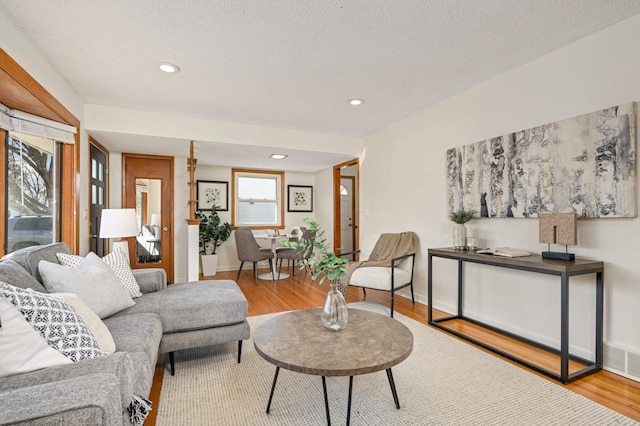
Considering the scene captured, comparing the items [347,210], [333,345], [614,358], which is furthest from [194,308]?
[347,210]

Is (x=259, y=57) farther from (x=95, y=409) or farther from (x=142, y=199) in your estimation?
(x=142, y=199)

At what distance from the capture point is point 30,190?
2711 millimetres

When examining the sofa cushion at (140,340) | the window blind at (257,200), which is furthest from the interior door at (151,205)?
the sofa cushion at (140,340)

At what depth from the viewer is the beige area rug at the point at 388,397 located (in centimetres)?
169

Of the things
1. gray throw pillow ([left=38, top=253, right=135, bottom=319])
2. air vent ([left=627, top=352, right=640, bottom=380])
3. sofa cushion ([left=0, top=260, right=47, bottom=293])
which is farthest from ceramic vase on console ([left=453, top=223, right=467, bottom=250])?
sofa cushion ([left=0, top=260, right=47, bottom=293])

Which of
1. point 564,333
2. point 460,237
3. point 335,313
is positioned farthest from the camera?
point 460,237

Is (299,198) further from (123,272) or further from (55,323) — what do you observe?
(55,323)

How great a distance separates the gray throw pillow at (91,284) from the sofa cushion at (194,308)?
0.40ft

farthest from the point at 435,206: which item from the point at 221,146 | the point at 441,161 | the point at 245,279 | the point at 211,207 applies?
the point at 211,207

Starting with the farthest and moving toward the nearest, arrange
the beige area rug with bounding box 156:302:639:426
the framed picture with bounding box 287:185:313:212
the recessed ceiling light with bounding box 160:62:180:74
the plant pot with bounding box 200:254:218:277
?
the framed picture with bounding box 287:185:313:212, the plant pot with bounding box 200:254:218:277, the recessed ceiling light with bounding box 160:62:180:74, the beige area rug with bounding box 156:302:639:426

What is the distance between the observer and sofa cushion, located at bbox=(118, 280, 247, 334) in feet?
7.04

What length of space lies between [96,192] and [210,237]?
6.68ft

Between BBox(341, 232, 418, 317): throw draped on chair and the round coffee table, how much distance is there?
1.40m

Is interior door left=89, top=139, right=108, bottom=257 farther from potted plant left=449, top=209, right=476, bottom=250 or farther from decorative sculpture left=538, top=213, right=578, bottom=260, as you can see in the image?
decorative sculpture left=538, top=213, right=578, bottom=260
